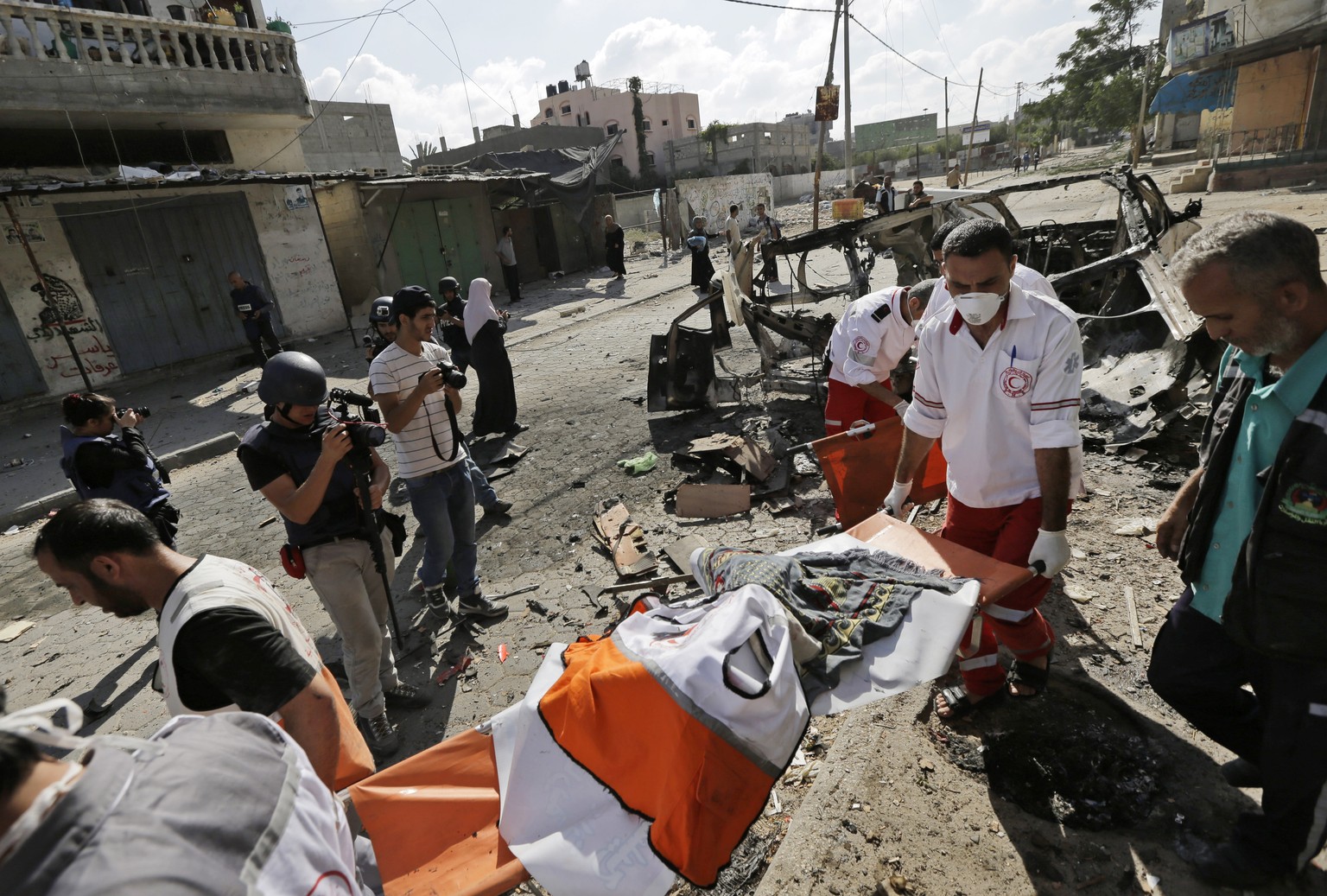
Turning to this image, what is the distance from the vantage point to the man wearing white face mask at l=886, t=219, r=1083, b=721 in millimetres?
2340

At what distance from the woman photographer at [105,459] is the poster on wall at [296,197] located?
11.1 meters

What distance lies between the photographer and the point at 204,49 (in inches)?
454

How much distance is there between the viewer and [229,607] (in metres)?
1.67

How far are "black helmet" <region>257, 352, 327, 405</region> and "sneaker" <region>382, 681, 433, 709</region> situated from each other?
5.20 ft

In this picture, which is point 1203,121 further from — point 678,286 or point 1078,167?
point 678,286

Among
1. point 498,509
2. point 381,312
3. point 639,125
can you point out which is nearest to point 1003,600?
point 498,509

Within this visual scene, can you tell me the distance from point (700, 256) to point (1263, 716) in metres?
13.4

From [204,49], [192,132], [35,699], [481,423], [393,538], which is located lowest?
Result: [35,699]

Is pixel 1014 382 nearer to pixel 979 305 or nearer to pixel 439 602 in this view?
pixel 979 305

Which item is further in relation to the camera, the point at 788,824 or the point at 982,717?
the point at 982,717

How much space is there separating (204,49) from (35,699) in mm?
12289

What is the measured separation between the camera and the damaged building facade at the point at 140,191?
9.64 meters

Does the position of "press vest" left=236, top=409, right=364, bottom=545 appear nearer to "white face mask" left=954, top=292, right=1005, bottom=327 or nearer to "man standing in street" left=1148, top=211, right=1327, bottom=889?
"white face mask" left=954, top=292, right=1005, bottom=327

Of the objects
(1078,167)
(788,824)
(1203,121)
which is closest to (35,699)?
(788,824)
